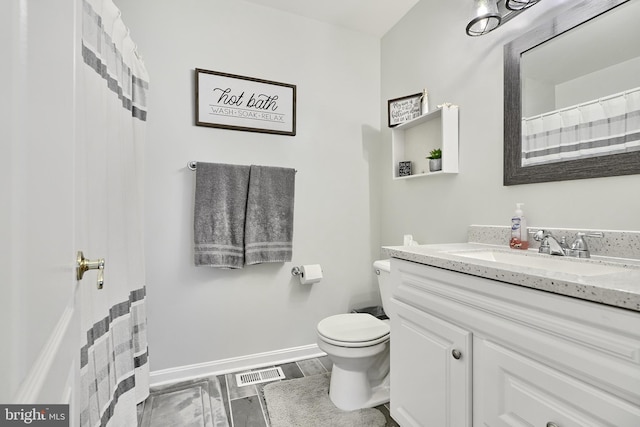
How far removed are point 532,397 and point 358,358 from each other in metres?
0.87

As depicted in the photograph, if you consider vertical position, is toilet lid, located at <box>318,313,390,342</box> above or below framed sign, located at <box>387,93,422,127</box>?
below

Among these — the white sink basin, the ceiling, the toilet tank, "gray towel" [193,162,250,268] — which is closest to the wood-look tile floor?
the toilet tank

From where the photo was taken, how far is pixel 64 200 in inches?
19.7

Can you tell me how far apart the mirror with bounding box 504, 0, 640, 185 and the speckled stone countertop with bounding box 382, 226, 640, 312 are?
269 mm

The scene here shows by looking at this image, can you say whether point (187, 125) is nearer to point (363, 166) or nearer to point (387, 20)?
point (363, 166)

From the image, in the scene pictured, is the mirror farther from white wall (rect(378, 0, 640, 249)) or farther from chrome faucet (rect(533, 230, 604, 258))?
chrome faucet (rect(533, 230, 604, 258))

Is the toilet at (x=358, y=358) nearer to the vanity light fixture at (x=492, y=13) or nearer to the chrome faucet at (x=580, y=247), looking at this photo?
the chrome faucet at (x=580, y=247)

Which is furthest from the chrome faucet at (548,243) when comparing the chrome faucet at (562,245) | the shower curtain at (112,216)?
the shower curtain at (112,216)

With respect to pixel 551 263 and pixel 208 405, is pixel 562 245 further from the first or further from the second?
pixel 208 405

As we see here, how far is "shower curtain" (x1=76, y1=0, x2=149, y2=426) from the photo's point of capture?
3.33ft

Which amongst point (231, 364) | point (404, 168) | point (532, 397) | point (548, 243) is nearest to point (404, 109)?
point (404, 168)

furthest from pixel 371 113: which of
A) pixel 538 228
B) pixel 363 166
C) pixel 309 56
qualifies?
pixel 538 228

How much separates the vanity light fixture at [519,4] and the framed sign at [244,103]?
4.31 feet

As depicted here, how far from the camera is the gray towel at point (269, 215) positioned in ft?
6.37
